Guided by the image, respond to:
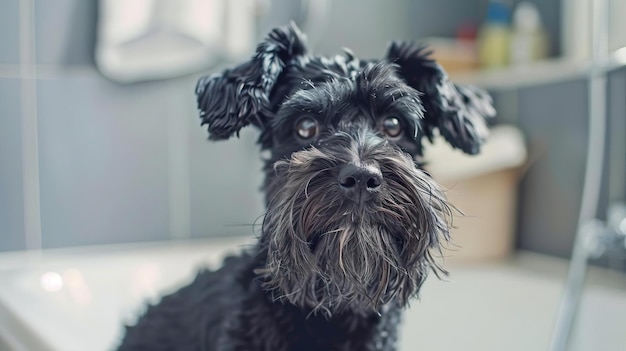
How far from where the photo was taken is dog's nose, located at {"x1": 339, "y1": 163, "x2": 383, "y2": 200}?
26.5 inches

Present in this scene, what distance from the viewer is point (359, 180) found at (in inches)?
26.5

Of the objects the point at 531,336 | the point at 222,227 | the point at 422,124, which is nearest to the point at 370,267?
the point at 422,124

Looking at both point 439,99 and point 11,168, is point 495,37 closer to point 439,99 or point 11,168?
point 439,99

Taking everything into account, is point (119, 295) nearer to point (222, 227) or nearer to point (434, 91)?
point (222, 227)

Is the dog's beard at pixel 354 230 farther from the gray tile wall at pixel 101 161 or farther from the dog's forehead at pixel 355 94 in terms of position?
the gray tile wall at pixel 101 161

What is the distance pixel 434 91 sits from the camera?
33.6 inches

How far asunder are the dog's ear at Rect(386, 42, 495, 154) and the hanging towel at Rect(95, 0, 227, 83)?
0.93 m

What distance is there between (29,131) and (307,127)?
1.11 metres

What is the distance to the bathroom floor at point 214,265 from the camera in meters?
1.11

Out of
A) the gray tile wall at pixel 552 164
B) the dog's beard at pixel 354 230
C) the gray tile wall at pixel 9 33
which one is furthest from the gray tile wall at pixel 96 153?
the gray tile wall at pixel 552 164

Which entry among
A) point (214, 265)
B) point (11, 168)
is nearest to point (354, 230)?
point (214, 265)

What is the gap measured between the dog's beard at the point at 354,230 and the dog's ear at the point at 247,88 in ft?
0.35

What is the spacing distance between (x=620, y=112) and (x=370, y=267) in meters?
1.00

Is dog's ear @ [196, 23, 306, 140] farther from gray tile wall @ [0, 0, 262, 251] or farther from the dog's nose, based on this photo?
gray tile wall @ [0, 0, 262, 251]
